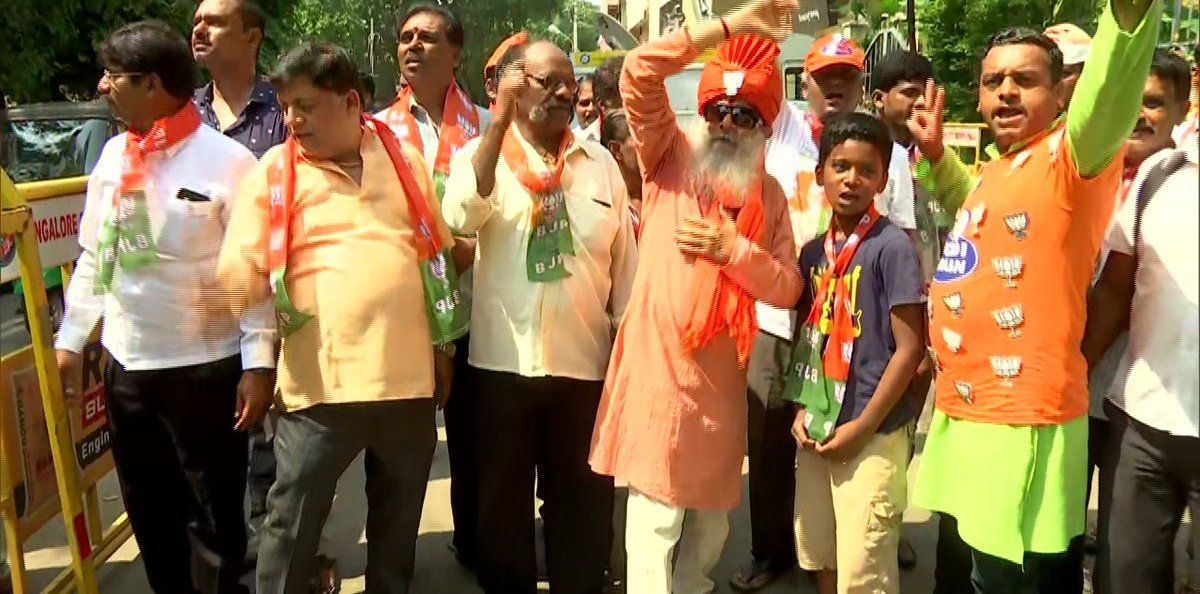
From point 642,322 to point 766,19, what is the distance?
0.87 m

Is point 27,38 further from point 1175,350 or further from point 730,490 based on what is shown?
point 1175,350

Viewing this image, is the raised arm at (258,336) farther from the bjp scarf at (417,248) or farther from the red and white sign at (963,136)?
the red and white sign at (963,136)

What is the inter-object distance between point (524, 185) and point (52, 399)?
1.53m

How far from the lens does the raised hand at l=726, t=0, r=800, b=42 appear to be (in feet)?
7.55

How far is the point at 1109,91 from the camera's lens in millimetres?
1848

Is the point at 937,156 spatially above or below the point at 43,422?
above

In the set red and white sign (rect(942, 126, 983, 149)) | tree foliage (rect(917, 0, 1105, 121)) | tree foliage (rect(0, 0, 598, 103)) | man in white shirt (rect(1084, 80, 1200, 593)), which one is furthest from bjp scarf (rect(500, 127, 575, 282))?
tree foliage (rect(917, 0, 1105, 121))

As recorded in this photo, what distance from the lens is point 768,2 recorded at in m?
2.30

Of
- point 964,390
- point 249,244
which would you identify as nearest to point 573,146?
point 249,244

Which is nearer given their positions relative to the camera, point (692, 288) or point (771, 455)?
point (692, 288)

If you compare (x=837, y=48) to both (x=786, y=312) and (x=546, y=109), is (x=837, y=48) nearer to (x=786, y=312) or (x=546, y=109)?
(x=786, y=312)

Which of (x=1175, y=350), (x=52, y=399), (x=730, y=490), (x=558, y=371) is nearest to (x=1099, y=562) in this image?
(x=1175, y=350)

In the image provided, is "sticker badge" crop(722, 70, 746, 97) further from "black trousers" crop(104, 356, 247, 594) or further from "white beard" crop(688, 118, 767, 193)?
"black trousers" crop(104, 356, 247, 594)

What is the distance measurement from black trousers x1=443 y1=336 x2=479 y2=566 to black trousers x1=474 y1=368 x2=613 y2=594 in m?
0.22
